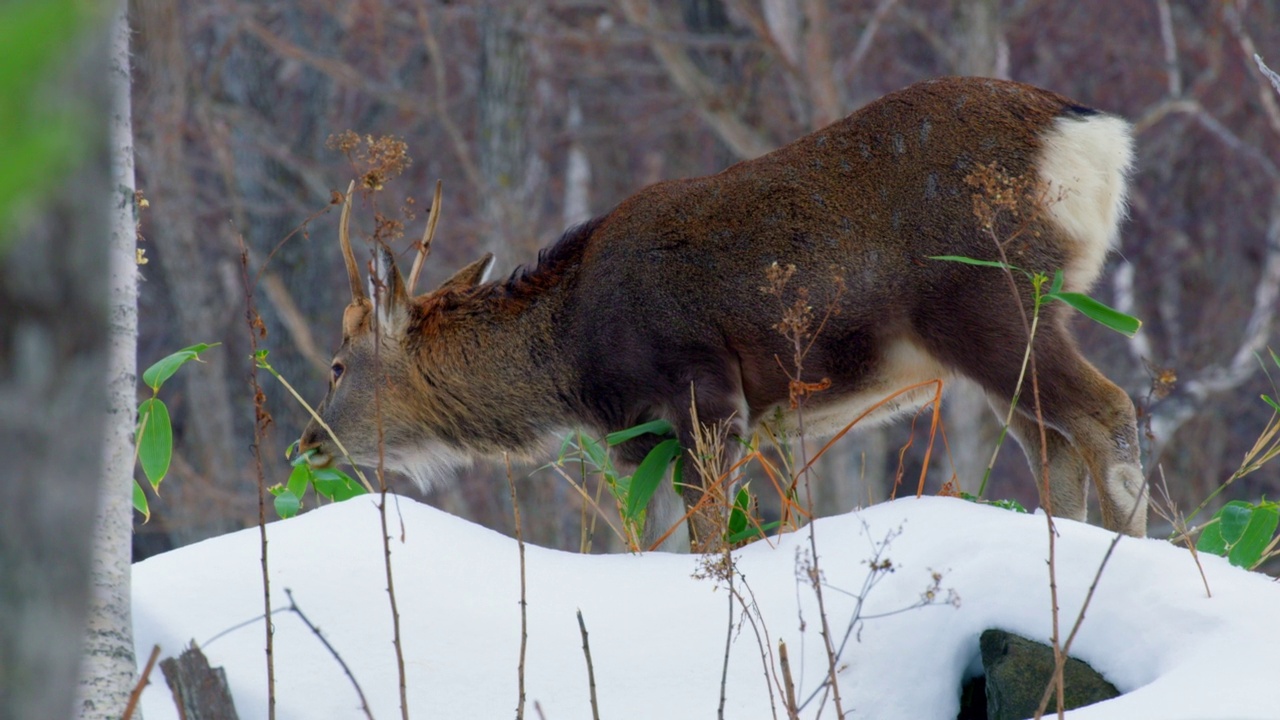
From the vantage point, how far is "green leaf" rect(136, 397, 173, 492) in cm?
454

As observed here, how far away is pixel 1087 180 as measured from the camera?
489 centimetres

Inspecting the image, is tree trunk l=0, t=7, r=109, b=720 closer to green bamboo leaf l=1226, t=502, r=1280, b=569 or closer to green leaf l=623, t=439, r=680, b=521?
green bamboo leaf l=1226, t=502, r=1280, b=569

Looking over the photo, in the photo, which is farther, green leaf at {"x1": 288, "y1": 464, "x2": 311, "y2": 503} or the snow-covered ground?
green leaf at {"x1": 288, "y1": 464, "x2": 311, "y2": 503}

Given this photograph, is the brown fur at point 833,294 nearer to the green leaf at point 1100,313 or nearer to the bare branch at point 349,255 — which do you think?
the bare branch at point 349,255

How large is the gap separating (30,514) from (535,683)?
7.53 ft

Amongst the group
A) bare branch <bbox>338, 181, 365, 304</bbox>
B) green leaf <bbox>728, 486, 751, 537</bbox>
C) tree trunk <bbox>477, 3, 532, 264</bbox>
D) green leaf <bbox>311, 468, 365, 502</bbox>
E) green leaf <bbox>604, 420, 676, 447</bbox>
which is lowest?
green leaf <bbox>728, 486, 751, 537</bbox>

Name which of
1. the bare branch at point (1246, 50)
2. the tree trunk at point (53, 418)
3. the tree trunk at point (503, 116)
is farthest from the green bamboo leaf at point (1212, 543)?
the bare branch at point (1246, 50)

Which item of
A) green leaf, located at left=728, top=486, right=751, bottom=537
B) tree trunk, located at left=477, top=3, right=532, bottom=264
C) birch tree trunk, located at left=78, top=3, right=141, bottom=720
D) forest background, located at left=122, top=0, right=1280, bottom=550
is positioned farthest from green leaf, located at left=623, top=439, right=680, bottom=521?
tree trunk, located at left=477, top=3, right=532, bottom=264

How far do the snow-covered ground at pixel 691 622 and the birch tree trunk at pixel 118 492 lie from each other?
550 mm

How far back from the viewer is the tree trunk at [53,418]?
117 cm

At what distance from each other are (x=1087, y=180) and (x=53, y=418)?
423 cm

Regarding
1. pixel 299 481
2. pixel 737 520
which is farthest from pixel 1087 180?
pixel 299 481

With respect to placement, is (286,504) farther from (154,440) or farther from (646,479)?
(646,479)

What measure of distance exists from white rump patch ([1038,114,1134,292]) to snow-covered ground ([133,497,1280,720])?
4.19ft
